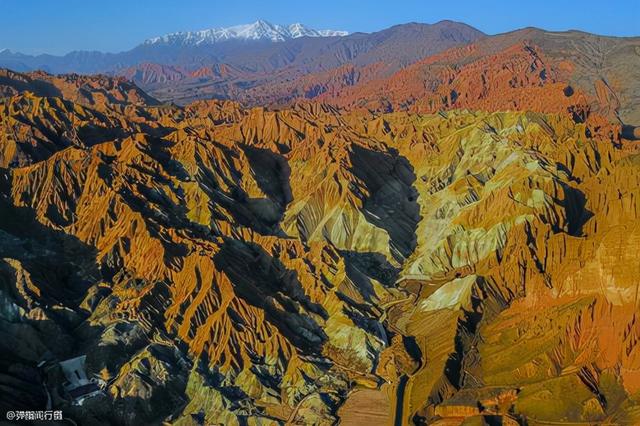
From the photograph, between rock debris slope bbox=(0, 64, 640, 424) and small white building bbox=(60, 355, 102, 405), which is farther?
rock debris slope bbox=(0, 64, 640, 424)

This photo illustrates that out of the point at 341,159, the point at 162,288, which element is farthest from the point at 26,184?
the point at 341,159

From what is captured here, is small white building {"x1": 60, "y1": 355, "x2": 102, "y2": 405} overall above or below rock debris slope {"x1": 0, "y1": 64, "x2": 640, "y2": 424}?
below

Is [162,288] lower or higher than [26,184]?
lower

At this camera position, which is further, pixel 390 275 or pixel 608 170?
pixel 608 170

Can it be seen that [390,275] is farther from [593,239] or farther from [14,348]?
[14,348]

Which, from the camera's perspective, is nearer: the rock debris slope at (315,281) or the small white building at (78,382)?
the small white building at (78,382)

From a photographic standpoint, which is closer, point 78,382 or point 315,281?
point 78,382

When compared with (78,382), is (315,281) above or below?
above

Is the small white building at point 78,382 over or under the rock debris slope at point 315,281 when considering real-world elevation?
under
